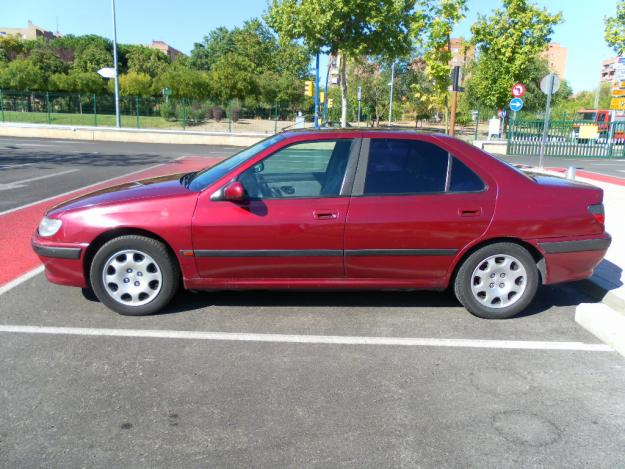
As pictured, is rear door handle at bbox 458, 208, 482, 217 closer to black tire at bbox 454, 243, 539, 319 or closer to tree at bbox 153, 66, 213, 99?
black tire at bbox 454, 243, 539, 319

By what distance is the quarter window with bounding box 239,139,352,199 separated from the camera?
434 centimetres

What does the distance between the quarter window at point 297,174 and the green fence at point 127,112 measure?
28.9 meters

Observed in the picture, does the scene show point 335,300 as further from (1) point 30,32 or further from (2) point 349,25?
(1) point 30,32

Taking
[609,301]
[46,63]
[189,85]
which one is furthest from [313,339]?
[46,63]

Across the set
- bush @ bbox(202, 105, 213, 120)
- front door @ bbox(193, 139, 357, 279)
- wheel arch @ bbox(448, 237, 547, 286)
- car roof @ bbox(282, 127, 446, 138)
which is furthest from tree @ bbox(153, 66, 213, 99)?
wheel arch @ bbox(448, 237, 547, 286)

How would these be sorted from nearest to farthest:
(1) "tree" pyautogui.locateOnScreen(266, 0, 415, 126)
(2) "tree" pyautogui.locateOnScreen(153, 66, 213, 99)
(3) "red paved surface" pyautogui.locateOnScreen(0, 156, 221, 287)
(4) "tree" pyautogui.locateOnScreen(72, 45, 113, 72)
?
(3) "red paved surface" pyautogui.locateOnScreen(0, 156, 221, 287)
(1) "tree" pyautogui.locateOnScreen(266, 0, 415, 126)
(2) "tree" pyautogui.locateOnScreen(153, 66, 213, 99)
(4) "tree" pyautogui.locateOnScreen(72, 45, 113, 72)

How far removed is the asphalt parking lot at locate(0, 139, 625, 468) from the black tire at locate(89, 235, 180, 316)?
0.37 ft

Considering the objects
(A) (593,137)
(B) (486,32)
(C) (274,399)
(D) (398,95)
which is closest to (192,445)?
(C) (274,399)

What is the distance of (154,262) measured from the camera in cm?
432

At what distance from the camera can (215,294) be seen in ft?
16.5

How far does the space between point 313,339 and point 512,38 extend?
3061 cm

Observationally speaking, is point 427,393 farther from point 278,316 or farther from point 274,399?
point 278,316

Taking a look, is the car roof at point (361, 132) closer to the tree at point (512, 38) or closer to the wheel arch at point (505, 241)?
the wheel arch at point (505, 241)

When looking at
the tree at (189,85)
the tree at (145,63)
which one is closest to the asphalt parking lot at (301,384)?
the tree at (189,85)
